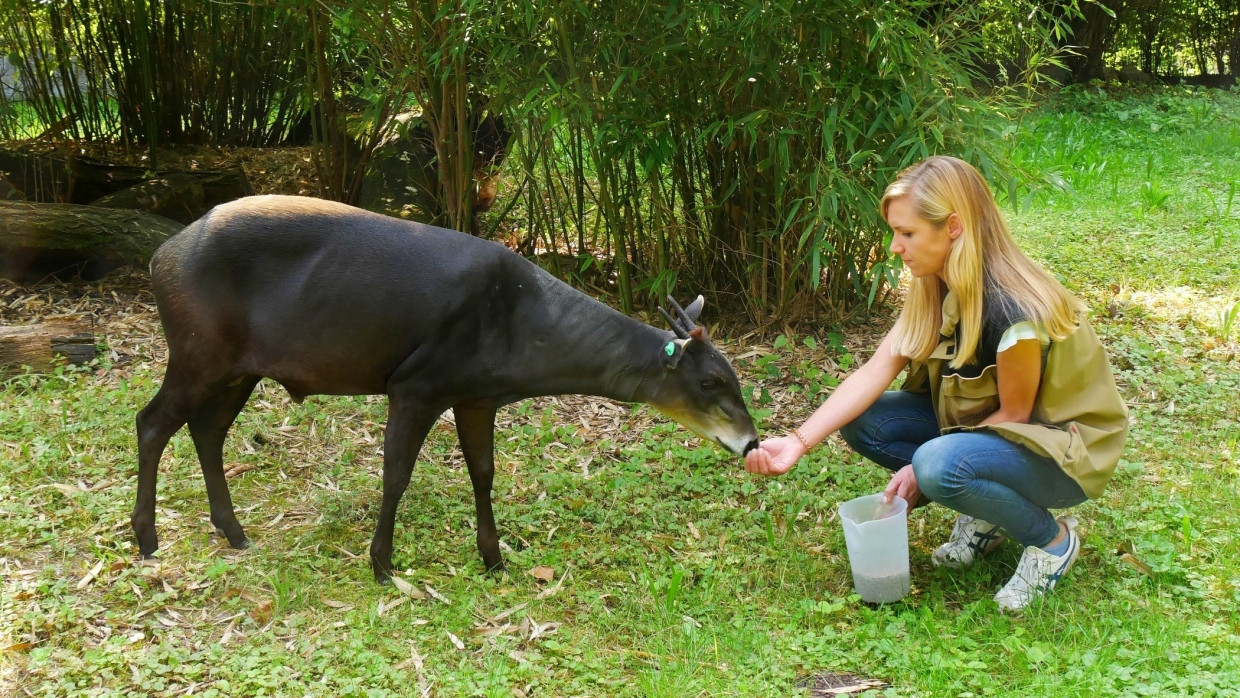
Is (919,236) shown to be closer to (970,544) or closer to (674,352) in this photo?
(674,352)

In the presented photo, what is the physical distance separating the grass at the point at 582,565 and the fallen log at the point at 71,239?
2.12ft

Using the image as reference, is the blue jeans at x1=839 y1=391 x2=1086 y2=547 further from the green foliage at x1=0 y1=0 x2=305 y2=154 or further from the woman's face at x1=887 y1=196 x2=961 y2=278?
the green foliage at x1=0 y1=0 x2=305 y2=154

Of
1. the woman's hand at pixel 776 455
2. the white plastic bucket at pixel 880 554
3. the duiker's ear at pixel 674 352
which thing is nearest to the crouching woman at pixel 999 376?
the white plastic bucket at pixel 880 554

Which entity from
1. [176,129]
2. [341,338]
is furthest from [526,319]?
[176,129]

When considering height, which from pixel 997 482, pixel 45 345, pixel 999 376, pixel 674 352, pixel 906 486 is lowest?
pixel 45 345

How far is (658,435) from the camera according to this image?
17.6 ft

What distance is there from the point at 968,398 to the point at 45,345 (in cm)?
466

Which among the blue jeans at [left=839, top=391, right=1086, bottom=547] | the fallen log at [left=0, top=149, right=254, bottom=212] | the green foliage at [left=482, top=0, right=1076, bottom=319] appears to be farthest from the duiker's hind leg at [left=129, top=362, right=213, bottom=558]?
the fallen log at [left=0, top=149, right=254, bottom=212]

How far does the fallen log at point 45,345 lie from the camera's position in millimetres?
5508

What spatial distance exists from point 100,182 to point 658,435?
4.52 m

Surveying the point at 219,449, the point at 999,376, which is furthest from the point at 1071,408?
the point at 219,449

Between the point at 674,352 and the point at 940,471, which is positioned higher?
the point at 674,352

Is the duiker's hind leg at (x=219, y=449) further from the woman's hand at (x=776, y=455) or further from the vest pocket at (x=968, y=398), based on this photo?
the vest pocket at (x=968, y=398)

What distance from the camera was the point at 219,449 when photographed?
4.16m
